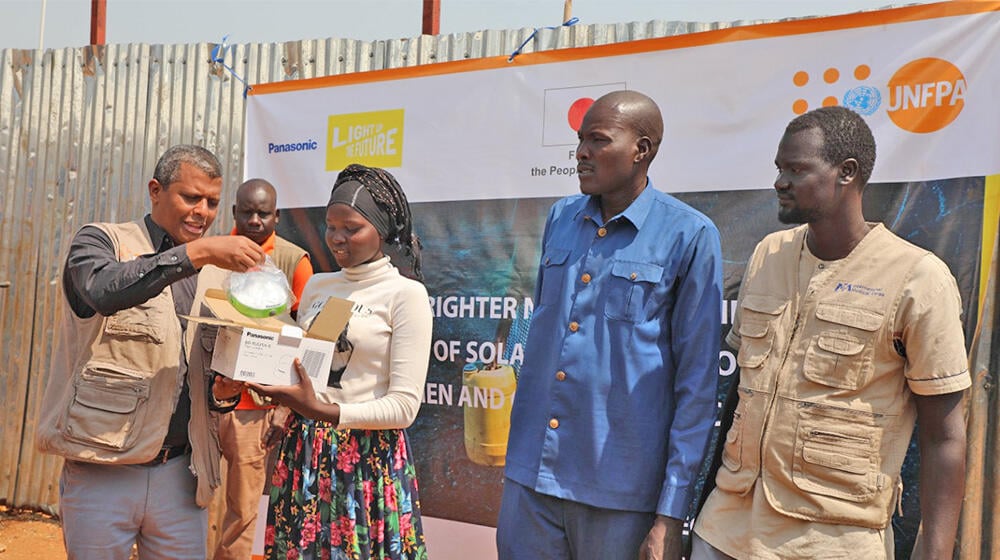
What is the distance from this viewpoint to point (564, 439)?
2.76 m

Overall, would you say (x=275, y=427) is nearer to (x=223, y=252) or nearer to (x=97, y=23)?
(x=223, y=252)

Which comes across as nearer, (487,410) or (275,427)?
(275,427)

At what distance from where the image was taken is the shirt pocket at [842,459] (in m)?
2.42

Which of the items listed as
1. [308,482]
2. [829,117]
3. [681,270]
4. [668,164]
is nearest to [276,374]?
[308,482]

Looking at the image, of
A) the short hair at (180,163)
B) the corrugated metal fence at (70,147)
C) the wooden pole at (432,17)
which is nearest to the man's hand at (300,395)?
the short hair at (180,163)

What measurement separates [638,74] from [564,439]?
2.14 meters

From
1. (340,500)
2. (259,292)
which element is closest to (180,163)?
(259,292)

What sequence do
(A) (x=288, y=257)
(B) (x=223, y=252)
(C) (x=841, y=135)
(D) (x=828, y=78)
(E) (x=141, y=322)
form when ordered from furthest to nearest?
(A) (x=288, y=257)
(D) (x=828, y=78)
(E) (x=141, y=322)
(B) (x=223, y=252)
(C) (x=841, y=135)

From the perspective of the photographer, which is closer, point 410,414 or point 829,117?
point 829,117

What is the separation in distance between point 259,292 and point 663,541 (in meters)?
1.46

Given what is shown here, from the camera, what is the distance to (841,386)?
244 cm

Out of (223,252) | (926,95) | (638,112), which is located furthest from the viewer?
(926,95)

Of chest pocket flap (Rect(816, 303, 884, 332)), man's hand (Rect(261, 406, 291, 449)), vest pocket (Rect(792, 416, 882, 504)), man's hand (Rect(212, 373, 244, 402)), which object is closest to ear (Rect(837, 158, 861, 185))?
chest pocket flap (Rect(816, 303, 884, 332))

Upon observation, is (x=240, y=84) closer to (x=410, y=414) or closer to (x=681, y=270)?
(x=410, y=414)
